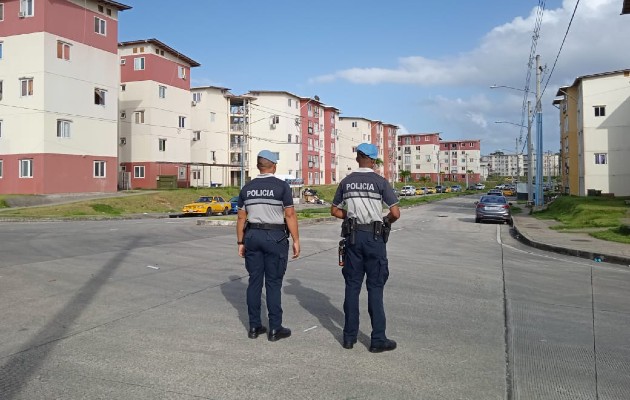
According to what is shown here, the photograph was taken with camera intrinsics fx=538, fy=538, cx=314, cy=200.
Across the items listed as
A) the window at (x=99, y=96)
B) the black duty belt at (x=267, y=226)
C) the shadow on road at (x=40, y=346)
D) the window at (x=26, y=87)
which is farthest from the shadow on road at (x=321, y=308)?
the window at (x=99, y=96)

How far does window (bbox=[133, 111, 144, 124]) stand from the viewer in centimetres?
5109

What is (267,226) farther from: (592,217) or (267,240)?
(592,217)

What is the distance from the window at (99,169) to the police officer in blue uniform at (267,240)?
38.7m

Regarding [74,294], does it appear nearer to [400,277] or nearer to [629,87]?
[400,277]

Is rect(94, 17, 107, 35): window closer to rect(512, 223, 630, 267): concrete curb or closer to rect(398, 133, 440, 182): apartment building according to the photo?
rect(512, 223, 630, 267): concrete curb

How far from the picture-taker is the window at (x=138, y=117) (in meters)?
51.1

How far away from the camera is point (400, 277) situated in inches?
384

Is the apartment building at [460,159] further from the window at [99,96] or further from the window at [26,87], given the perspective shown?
the window at [26,87]

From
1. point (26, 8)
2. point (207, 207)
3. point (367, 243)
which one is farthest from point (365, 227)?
point (26, 8)

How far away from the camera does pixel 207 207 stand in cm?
3538

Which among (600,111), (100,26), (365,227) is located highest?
(100,26)

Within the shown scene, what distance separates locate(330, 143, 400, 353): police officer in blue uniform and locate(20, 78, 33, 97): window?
37.4m

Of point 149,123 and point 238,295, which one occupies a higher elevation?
point 149,123

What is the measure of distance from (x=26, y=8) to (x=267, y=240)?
39.0 m
